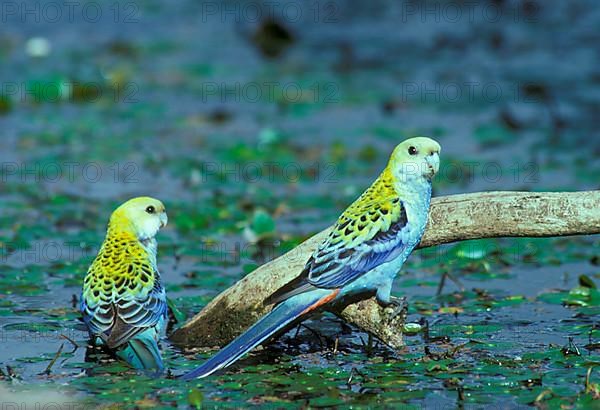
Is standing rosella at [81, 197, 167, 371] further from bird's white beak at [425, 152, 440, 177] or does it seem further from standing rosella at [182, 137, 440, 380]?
bird's white beak at [425, 152, 440, 177]

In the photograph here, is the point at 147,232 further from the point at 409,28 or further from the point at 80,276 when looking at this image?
the point at 409,28

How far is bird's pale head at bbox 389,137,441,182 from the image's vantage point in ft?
22.0

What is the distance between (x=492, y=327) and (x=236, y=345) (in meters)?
1.77

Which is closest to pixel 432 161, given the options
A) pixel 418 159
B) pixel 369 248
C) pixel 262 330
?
pixel 418 159

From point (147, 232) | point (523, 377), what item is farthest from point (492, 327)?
point (147, 232)

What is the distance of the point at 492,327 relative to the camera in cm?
723

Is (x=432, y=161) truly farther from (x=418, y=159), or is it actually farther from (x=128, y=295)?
(x=128, y=295)

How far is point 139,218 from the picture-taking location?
745 centimetres

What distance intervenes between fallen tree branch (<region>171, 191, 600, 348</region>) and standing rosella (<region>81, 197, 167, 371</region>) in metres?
0.36

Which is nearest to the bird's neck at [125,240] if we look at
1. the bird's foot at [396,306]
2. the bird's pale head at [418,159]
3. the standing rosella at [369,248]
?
the standing rosella at [369,248]

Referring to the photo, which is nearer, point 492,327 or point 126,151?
point 492,327

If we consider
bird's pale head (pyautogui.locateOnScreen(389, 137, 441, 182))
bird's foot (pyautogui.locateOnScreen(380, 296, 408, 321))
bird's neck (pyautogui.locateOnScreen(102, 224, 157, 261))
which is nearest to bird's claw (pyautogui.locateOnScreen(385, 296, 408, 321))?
bird's foot (pyautogui.locateOnScreen(380, 296, 408, 321))

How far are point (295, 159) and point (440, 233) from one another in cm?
502

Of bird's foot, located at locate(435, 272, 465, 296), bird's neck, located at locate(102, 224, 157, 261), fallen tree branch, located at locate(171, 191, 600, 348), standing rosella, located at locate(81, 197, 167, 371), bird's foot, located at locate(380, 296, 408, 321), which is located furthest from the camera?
bird's foot, located at locate(435, 272, 465, 296)
